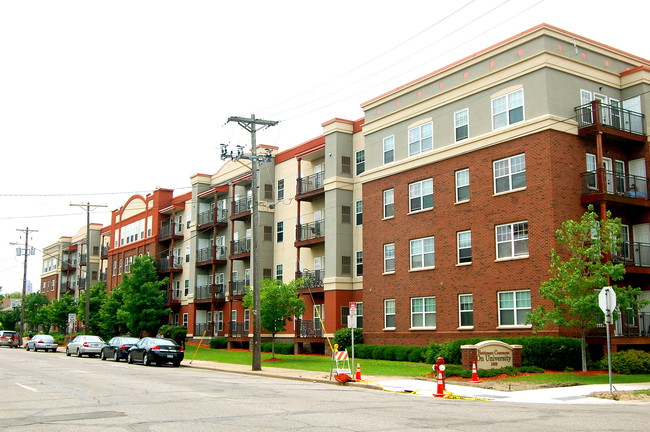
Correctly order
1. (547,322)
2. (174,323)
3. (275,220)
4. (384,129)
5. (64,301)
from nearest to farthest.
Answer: (547,322) → (384,129) → (275,220) → (174,323) → (64,301)

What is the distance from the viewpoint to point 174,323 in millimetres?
61406

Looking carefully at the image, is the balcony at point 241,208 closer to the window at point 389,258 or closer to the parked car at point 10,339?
the window at point 389,258

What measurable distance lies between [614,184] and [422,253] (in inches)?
380

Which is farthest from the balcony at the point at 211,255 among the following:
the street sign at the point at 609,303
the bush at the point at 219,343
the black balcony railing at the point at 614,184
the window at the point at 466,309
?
the street sign at the point at 609,303

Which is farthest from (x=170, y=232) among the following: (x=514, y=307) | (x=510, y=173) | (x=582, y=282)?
(x=582, y=282)

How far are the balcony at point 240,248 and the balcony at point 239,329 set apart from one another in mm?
4805

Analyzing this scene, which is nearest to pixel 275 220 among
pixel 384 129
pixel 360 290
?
pixel 360 290

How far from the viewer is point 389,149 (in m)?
37.6

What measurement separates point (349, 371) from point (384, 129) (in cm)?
1677

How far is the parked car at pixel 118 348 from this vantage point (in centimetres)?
3803

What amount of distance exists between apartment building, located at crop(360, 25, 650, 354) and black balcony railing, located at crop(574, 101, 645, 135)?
0.19 ft

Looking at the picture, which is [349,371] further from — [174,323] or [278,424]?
[174,323]

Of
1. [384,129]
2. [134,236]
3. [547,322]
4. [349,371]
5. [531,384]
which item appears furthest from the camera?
[134,236]

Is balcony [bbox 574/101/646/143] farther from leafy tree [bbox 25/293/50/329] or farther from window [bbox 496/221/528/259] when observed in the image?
leafy tree [bbox 25/293/50/329]
